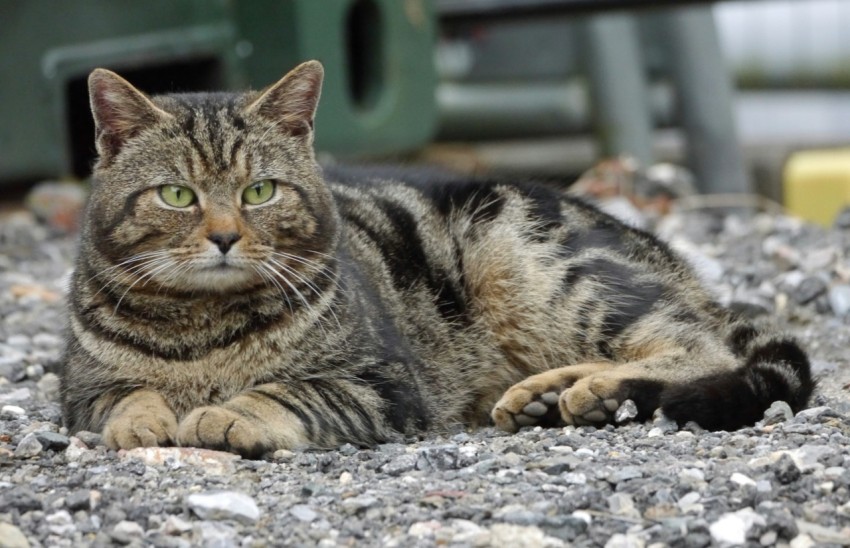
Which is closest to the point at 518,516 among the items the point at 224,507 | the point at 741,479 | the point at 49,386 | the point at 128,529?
the point at 741,479

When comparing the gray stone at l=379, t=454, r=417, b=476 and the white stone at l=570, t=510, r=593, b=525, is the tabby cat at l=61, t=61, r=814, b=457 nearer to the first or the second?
the gray stone at l=379, t=454, r=417, b=476

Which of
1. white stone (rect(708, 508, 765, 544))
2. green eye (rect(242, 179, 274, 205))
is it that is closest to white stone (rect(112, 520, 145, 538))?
green eye (rect(242, 179, 274, 205))

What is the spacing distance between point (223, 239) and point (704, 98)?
5.99 metres

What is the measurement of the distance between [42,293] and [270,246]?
2.54 metres

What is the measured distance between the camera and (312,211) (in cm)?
386

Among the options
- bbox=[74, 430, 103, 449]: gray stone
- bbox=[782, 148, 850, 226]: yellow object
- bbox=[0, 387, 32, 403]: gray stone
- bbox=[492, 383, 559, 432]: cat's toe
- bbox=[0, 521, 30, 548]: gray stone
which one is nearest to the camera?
bbox=[0, 521, 30, 548]: gray stone

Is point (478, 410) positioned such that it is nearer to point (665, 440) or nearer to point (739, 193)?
point (665, 440)

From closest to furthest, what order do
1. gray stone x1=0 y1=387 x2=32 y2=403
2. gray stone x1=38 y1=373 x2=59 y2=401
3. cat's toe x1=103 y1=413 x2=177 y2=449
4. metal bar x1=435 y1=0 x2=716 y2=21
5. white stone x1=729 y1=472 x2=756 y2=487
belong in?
white stone x1=729 y1=472 x2=756 y2=487 → cat's toe x1=103 y1=413 x2=177 y2=449 → gray stone x1=0 y1=387 x2=32 y2=403 → gray stone x1=38 y1=373 x2=59 y2=401 → metal bar x1=435 y1=0 x2=716 y2=21

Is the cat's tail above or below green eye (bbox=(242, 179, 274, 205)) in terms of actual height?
below

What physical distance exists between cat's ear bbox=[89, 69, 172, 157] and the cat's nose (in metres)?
0.46

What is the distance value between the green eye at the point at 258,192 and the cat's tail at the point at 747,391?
1.31 m

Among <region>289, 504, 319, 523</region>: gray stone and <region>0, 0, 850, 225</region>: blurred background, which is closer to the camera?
<region>289, 504, 319, 523</region>: gray stone

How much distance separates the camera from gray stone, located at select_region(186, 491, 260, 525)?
300 cm

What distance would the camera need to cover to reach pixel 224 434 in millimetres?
3445
